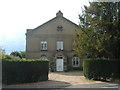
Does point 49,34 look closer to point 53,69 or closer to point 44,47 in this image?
point 44,47

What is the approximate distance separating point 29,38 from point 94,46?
17.1 meters

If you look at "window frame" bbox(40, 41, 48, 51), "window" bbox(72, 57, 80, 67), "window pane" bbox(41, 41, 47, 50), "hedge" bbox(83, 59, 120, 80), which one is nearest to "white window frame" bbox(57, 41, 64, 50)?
"window frame" bbox(40, 41, 48, 51)

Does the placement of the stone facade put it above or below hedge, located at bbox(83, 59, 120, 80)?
above

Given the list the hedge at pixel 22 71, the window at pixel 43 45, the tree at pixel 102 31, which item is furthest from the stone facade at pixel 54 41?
the hedge at pixel 22 71

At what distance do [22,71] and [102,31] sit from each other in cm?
851

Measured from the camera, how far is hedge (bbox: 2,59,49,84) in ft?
54.7

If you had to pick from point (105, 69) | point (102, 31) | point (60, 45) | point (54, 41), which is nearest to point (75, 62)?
point (60, 45)

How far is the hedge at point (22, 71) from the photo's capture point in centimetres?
1669

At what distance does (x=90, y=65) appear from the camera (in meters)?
19.8

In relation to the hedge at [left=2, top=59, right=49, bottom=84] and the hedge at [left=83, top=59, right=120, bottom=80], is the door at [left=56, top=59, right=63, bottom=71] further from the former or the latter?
the hedge at [left=83, top=59, right=120, bottom=80]

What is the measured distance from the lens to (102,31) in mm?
20031

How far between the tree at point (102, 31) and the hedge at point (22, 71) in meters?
5.16

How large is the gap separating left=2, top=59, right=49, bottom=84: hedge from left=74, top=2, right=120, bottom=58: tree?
516cm

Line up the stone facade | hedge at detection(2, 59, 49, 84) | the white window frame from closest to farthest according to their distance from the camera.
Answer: hedge at detection(2, 59, 49, 84) → the stone facade → the white window frame
